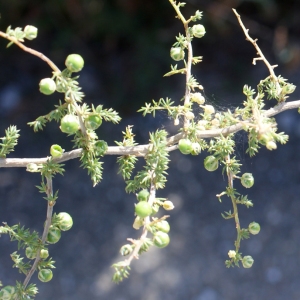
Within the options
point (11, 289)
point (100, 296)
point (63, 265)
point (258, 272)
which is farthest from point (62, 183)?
point (11, 289)

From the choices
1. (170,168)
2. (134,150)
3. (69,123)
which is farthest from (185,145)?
(170,168)

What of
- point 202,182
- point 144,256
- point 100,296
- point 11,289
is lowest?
point 11,289

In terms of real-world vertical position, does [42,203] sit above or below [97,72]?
below

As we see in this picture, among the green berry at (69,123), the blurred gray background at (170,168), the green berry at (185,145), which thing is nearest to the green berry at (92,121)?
the green berry at (69,123)

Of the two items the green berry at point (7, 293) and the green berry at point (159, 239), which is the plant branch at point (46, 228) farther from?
the green berry at point (159, 239)

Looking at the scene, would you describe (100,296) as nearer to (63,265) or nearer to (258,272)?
(63,265)

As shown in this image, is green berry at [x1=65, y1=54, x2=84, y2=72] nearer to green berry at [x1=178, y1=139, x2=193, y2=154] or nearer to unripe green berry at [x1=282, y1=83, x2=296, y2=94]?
green berry at [x1=178, y1=139, x2=193, y2=154]
